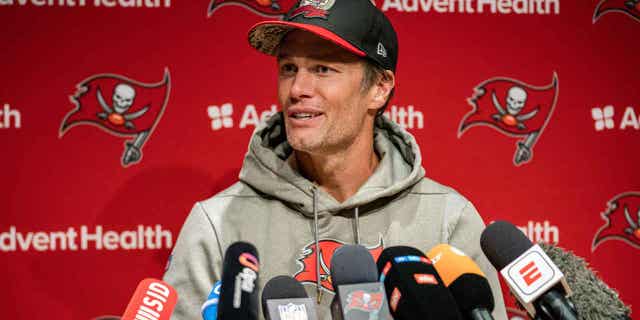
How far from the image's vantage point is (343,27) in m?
1.56

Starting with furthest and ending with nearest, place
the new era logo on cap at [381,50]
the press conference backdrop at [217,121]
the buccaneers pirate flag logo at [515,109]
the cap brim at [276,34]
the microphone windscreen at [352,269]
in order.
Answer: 1. the buccaneers pirate flag logo at [515,109]
2. the press conference backdrop at [217,121]
3. the new era logo on cap at [381,50]
4. the cap brim at [276,34]
5. the microphone windscreen at [352,269]

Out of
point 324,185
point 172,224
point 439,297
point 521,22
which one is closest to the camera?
point 439,297

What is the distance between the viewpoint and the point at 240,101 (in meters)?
1.93

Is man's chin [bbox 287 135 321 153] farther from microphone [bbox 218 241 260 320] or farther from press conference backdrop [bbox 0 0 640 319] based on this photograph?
microphone [bbox 218 241 260 320]

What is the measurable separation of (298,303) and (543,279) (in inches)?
11.9

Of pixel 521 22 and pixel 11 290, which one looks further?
pixel 521 22

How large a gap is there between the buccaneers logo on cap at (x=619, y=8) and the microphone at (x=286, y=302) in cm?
154

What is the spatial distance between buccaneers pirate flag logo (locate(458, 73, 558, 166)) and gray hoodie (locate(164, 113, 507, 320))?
40 centimetres

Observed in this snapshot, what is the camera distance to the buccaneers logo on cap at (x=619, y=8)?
80.8 inches

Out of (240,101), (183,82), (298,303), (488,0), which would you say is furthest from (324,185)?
(298,303)

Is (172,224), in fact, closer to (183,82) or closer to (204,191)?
(204,191)

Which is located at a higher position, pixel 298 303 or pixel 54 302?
pixel 298 303

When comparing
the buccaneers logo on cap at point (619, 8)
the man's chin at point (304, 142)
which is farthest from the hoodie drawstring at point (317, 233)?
the buccaneers logo on cap at point (619, 8)

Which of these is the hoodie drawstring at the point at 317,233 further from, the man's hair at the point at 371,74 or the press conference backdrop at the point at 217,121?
the press conference backdrop at the point at 217,121
